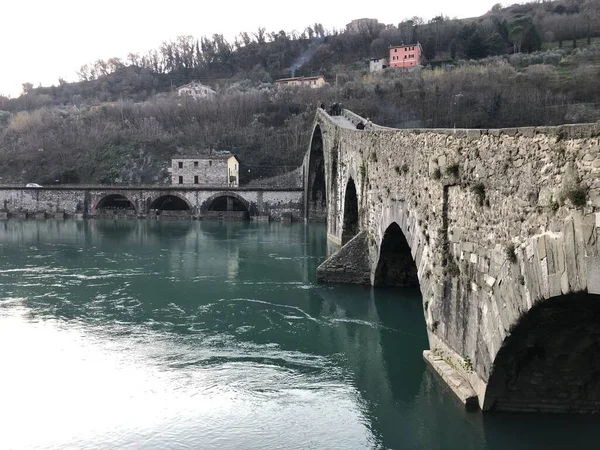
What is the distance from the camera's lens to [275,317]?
16094 millimetres

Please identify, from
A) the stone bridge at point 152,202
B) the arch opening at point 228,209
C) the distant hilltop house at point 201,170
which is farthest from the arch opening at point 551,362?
the distant hilltop house at point 201,170

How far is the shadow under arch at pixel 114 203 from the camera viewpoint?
54.7 m

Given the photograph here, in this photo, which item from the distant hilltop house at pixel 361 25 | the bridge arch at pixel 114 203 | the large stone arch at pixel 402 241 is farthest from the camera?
the distant hilltop house at pixel 361 25

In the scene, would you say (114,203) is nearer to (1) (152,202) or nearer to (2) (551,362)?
(1) (152,202)

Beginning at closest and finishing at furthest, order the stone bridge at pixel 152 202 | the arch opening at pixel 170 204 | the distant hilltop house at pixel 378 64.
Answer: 1. the stone bridge at pixel 152 202
2. the arch opening at pixel 170 204
3. the distant hilltop house at pixel 378 64

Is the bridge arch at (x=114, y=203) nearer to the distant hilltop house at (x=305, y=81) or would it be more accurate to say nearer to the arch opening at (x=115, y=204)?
the arch opening at (x=115, y=204)

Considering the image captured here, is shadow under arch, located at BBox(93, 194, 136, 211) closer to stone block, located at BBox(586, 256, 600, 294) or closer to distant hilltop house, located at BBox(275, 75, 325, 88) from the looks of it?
distant hilltop house, located at BBox(275, 75, 325, 88)

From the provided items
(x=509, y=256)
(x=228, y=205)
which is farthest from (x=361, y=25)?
(x=509, y=256)

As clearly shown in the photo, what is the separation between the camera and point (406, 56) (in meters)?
92.4

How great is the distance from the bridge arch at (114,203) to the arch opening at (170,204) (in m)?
2.17

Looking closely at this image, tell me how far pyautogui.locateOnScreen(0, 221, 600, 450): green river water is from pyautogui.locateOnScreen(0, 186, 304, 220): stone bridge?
27.3m

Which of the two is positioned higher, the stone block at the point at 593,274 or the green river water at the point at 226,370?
the stone block at the point at 593,274

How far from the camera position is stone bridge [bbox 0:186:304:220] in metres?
50.7

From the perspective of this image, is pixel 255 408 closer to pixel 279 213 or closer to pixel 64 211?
pixel 279 213
